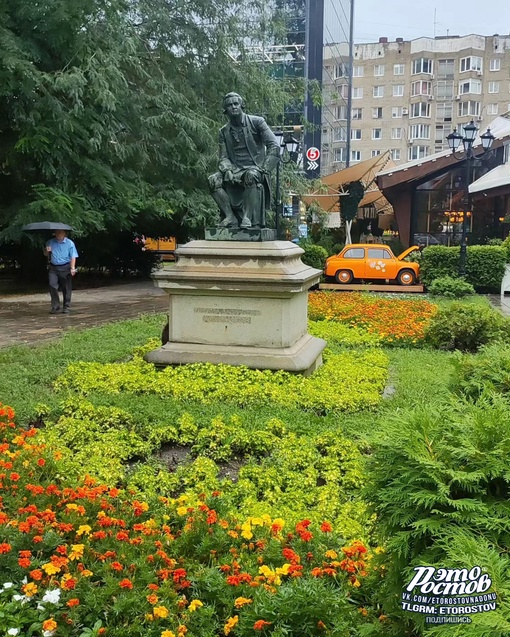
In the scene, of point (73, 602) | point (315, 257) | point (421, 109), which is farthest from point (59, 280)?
point (421, 109)

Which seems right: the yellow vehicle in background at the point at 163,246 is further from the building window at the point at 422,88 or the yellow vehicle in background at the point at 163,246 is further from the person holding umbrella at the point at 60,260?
the building window at the point at 422,88

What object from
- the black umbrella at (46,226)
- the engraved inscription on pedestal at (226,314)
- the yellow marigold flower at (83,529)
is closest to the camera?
the yellow marigold flower at (83,529)

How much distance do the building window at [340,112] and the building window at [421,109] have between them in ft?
53.2

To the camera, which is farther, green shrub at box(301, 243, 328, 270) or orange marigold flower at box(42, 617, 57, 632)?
green shrub at box(301, 243, 328, 270)

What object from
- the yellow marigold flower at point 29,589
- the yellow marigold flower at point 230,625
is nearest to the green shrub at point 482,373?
the yellow marigold flower at point 230,625

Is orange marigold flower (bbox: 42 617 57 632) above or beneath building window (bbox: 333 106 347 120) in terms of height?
beneath

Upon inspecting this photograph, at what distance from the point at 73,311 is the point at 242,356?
758 cm

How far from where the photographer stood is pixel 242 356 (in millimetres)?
7410

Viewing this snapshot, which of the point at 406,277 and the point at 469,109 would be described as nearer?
the point at 406,277

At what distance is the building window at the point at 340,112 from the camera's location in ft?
191

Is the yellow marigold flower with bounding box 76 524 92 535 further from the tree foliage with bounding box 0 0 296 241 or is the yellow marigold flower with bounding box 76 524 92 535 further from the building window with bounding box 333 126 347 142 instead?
the building window with bounding box 333 126 347 142

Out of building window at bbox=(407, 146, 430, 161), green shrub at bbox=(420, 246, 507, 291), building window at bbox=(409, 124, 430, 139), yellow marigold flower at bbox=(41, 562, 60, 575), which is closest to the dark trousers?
yellow marigold flower at bbox=(41, 562, 60, 575)

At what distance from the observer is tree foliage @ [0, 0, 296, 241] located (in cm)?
1555

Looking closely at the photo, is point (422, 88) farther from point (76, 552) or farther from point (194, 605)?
point (194, 605)
